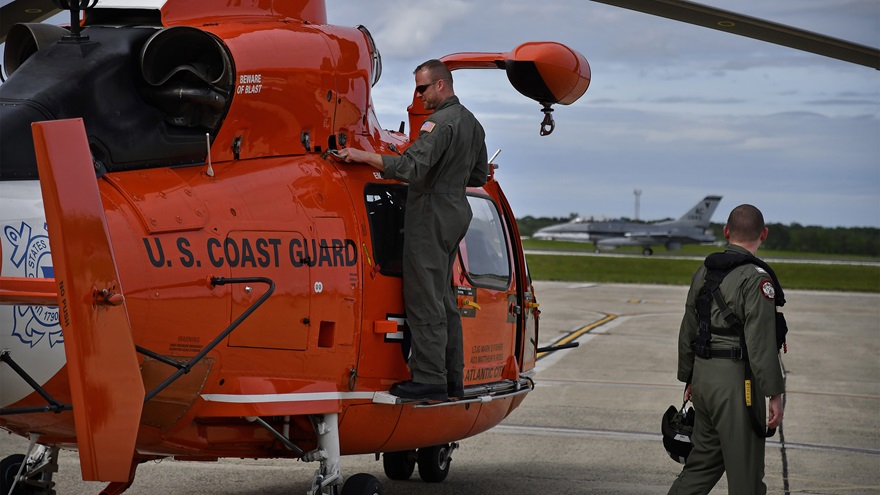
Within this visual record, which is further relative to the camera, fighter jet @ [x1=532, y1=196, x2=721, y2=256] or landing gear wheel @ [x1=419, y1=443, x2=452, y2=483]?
fighter jet @ [x1=532, y1=196, x2=721, y2=256]

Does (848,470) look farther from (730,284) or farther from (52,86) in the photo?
(52,86)

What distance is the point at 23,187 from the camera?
492 centimetres

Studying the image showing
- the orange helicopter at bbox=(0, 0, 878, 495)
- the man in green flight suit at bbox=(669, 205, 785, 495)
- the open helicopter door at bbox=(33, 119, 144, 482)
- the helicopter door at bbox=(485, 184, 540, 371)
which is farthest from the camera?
the helicopter door at bbox=(485, 184, 540, 371)

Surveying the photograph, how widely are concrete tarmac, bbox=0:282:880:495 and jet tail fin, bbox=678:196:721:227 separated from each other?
7888 cm

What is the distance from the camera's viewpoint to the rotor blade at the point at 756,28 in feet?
21.3

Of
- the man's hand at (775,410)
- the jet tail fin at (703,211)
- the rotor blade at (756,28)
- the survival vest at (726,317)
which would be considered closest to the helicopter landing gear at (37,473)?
the survival vest at (726,317)

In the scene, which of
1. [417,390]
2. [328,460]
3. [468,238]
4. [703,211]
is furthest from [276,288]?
[703,211]

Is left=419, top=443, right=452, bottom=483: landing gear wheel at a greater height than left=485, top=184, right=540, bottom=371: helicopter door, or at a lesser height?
lesser

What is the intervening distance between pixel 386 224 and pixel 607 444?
4911 millimetres

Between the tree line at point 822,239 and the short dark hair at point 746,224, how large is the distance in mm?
105116

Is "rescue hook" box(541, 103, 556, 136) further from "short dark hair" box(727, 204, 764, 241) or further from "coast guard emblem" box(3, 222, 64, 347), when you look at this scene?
"coast guard emblem" box(3, 222, 64, 347)

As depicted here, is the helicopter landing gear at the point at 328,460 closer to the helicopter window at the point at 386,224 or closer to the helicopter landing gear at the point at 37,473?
the helicopter window at the point at 386,224

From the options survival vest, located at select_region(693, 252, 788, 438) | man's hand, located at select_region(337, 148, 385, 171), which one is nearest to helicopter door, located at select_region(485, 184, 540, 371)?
survival vest, located at select_region(693, 252, 788, 438)

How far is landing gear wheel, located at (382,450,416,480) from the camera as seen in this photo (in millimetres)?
8570
